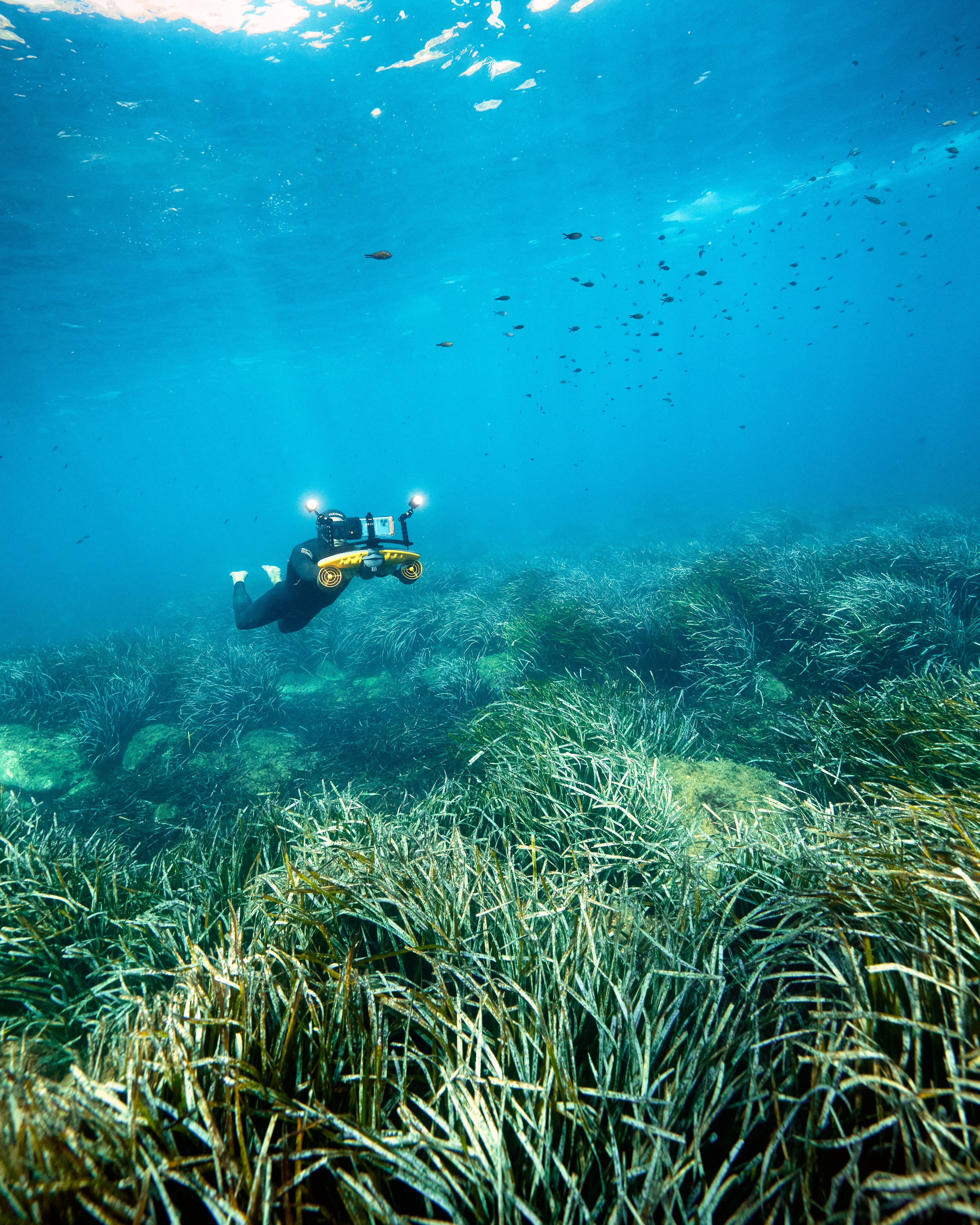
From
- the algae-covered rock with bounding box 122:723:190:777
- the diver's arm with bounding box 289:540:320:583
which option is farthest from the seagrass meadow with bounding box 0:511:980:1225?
the diver's arm with bounding box 289:540:320:583

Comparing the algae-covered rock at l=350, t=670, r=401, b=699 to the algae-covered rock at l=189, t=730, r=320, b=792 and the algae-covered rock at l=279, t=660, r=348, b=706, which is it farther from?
the algae-covered rock at l=189, t=730, r=320, b=792

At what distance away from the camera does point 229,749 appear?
267 inches

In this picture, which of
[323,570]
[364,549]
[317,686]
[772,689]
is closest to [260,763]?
[317,686]

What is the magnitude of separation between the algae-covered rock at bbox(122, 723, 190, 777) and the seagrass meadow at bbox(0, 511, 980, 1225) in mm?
686

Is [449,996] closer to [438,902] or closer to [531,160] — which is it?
[438,902]

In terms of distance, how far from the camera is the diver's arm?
5.36 m

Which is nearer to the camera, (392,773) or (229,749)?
(392,773)

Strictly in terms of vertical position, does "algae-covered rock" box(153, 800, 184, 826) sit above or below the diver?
below

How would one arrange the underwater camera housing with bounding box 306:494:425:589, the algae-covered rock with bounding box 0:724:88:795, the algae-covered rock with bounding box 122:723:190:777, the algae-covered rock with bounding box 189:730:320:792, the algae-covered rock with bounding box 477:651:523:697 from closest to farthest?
the underwater camera housing with bounding box 306:494:425:589 → the algae-covered rock with bounding box 189:730:320:792 → the algae-covered rock with bounding box 0:724:88:795 → the algae-covered rock with bounding box 122:723:190:777 → the algae-covered rock with bounding box 477:651:523:697

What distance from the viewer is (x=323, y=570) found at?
16.0 feet

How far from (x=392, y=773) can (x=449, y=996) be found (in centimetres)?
385

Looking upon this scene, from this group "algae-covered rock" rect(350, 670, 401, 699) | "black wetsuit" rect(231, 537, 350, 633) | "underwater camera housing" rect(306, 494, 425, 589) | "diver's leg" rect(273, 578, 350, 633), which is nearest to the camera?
"underwater camera housing" rect(306, 494, 425, 589)

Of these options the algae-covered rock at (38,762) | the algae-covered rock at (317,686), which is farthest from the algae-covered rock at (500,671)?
the algae-covered rock at (38,762)

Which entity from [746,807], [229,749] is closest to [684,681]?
[746,807]
